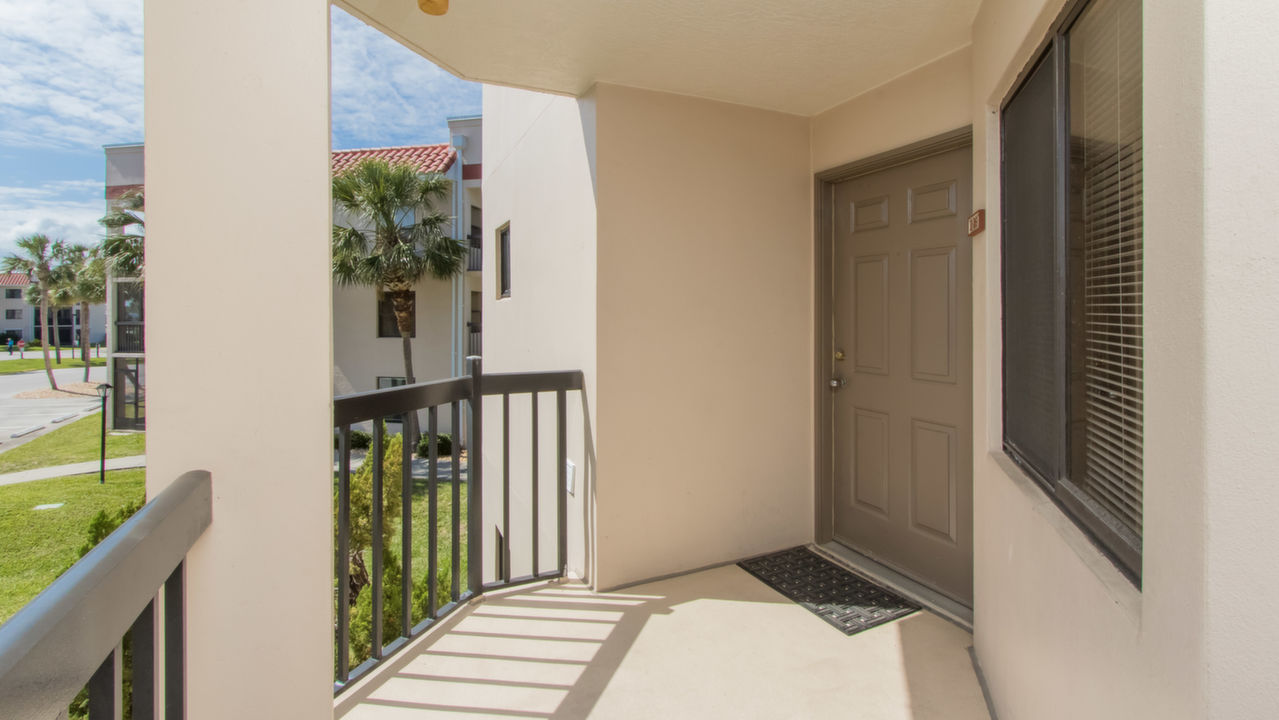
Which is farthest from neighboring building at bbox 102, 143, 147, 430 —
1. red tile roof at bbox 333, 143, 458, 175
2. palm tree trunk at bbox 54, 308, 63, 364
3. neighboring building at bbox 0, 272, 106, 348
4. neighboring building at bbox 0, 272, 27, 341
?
neighboring building at bbox 0, 272, 27, 341

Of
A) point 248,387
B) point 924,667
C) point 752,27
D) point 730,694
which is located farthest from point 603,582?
point 752,27

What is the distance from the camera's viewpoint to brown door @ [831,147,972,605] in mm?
2514

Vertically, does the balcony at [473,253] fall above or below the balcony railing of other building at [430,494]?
above

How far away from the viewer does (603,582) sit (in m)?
2.75

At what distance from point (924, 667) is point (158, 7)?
2738 millimetres

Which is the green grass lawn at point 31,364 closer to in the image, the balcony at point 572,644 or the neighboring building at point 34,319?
the neighboring building at point 34,319

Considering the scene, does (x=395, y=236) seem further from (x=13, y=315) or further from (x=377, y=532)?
(x=13, y=315)

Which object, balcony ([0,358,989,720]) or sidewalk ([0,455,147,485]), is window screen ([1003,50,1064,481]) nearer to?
balcony ([0,358,989,720])

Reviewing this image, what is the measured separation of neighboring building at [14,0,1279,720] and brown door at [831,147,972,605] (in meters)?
0.02

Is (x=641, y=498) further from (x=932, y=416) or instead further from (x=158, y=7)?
(x=158, y=7)

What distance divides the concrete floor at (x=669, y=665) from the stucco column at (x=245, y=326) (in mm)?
1022

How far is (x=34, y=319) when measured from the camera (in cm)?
2494

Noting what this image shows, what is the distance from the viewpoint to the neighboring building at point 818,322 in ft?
2.33

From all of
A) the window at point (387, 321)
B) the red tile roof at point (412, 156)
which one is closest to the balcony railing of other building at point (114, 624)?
the window at point (387, 321)
